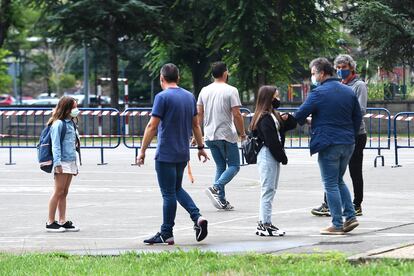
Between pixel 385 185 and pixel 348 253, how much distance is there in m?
8.91

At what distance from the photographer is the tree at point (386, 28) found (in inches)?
1761

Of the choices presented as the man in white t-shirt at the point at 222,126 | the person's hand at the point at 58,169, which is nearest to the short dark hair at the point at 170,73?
the person's hand at the point at 58,169

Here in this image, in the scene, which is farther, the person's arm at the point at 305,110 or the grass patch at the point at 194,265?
the person's arm at the point at 305,110

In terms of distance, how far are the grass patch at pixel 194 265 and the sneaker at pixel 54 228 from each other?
2642mm

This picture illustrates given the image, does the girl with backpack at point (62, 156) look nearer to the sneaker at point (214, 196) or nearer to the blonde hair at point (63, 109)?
the blonde hair at point (63, 109)

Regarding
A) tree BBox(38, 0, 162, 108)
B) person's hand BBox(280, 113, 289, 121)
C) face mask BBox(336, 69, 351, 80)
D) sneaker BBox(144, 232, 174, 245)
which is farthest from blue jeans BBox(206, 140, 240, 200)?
tree BBox(38, 0, 162, 108)

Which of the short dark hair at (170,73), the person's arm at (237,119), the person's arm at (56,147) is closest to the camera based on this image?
the short dark hair at (170,73)

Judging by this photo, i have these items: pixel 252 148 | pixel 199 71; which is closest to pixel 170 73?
pixel 252 148

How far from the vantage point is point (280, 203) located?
651 inches

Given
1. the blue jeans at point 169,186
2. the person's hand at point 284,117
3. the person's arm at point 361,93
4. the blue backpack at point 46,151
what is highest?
the person's arm at point 361,93

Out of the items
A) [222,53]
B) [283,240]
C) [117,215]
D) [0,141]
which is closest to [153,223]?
[117,215]

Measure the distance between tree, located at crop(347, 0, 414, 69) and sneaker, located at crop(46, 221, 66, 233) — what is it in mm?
32092

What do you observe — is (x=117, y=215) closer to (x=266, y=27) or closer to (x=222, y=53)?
(x=266, y=27)

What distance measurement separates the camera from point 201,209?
630 inches
